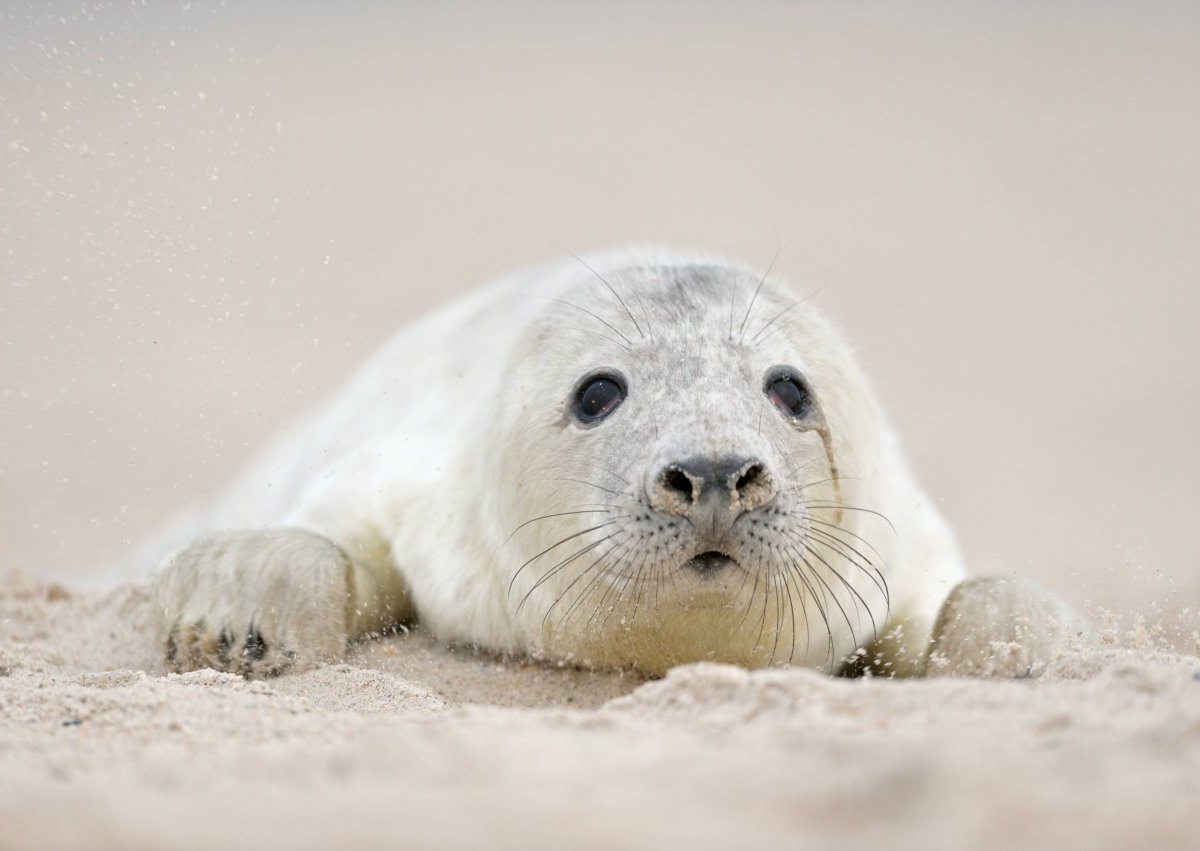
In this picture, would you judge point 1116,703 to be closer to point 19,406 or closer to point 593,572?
point 593,572

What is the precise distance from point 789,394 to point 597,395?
0.50m

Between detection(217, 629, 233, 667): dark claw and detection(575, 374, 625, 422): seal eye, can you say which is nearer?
detection(575, 374, 625, 422): seal eye

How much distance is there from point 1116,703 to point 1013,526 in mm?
4739

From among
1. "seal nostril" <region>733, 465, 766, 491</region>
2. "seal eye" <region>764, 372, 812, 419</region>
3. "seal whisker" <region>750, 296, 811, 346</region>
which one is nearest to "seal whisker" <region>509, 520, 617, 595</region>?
"seal nostril" <region>733, 465, 766, 491</region>

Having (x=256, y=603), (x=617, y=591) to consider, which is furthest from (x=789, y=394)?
(x=256, y=603)

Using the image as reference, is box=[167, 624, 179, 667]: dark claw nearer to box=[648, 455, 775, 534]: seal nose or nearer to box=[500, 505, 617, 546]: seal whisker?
box=[500, 505, 617, 546]: seal whisker

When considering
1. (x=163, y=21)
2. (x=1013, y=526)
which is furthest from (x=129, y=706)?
(x=1013, y=526)

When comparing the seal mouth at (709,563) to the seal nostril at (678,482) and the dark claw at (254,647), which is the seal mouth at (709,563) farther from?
the dark claw at (254,647)

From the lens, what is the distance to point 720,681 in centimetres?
230

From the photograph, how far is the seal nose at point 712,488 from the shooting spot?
9.15 feet

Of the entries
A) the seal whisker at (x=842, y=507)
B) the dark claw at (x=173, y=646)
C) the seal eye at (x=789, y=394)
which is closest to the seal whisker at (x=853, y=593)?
the seal whisker at (x=842, y=507)

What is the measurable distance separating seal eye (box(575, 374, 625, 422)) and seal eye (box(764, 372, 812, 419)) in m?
0.39

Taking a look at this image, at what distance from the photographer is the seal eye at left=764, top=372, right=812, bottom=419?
132 inches

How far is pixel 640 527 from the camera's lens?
2.94 meters
